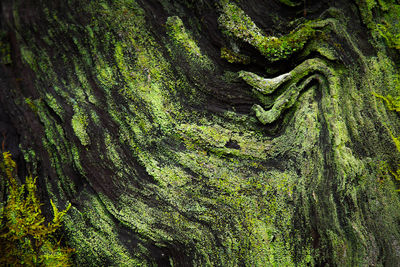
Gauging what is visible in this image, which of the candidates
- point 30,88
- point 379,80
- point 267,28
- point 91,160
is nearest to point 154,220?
point 91,160

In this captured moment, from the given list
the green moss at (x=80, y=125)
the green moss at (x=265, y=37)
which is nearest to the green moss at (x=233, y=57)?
the green moss at (x=265, y=37)

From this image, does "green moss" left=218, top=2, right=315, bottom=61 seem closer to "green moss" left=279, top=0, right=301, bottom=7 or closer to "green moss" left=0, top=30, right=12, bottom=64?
"green moss" left=279, top=0, right=301, bottom=7

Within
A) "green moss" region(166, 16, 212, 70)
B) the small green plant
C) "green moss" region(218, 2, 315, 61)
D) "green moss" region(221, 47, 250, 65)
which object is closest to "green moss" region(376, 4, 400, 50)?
"green moss" region(218, 2, 315, 61)

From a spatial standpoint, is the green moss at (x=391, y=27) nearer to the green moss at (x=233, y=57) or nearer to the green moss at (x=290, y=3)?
the green moss at (x=290, y=3)

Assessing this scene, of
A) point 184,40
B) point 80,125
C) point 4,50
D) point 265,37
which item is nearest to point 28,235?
point 80,125

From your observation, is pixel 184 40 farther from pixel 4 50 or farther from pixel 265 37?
pixel 4 50
